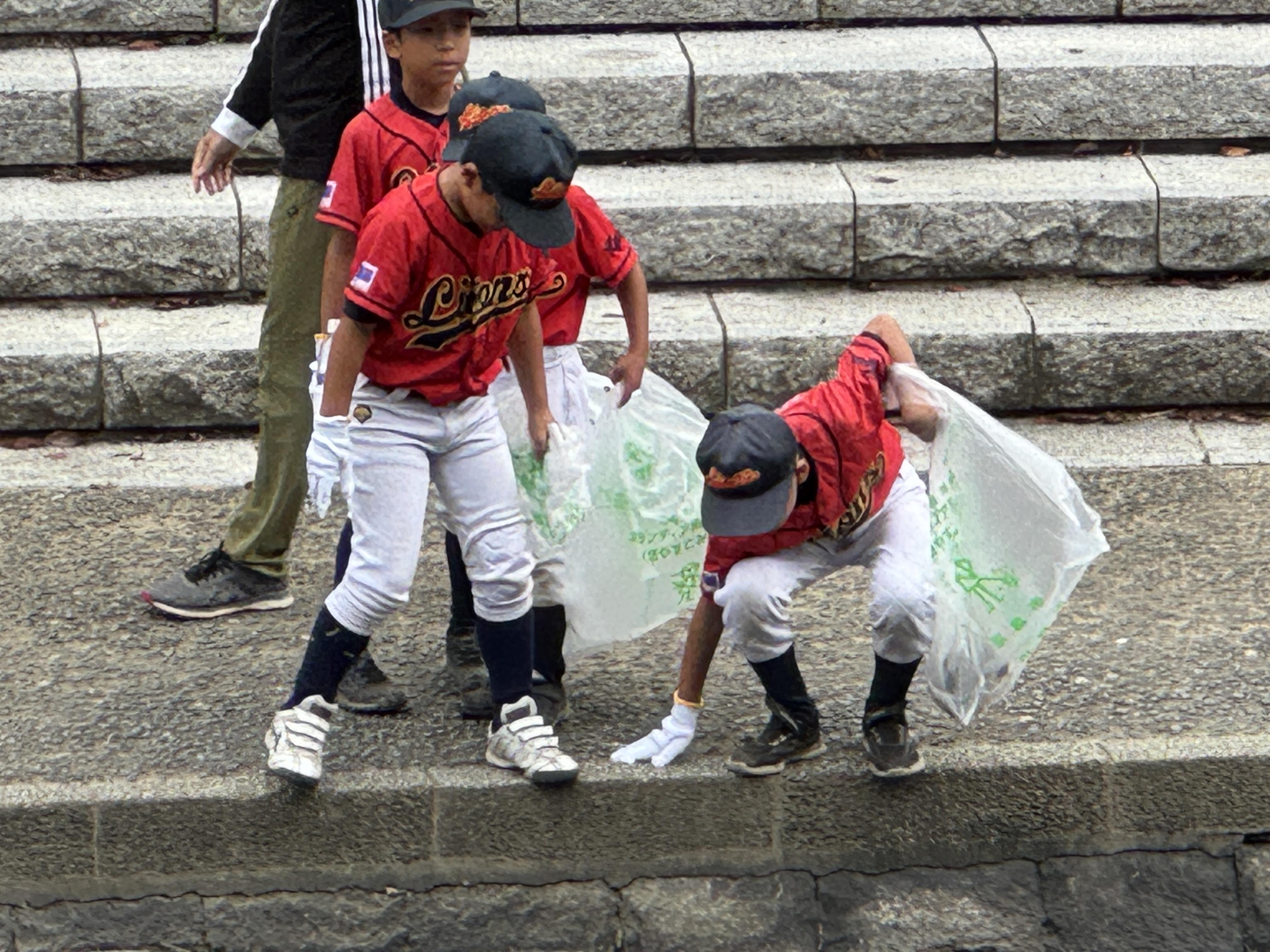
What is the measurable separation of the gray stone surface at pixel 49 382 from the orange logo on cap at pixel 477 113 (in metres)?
2.45

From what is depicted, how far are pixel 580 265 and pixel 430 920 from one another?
152 cm

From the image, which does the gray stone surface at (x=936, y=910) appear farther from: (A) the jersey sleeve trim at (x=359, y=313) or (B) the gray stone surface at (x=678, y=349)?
(B) the gray stone surface at (x=678, y=349)

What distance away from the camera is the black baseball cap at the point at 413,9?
399 centimetres

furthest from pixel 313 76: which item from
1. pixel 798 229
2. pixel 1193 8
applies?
pixel 1193 8

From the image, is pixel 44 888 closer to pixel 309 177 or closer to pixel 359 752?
pixel 359 752

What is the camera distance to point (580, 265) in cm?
430

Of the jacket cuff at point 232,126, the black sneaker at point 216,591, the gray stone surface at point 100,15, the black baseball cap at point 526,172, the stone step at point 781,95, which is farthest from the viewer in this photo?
the gray stone surface at point 100,15

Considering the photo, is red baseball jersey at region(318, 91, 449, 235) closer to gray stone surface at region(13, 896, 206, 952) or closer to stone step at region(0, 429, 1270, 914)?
stone step at region(0, 429, 1270, 914)

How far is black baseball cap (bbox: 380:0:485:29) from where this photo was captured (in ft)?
13.1

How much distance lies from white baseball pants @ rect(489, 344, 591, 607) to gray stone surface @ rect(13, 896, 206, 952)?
103cm

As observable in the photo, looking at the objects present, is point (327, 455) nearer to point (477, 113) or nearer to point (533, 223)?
point (533, 223)

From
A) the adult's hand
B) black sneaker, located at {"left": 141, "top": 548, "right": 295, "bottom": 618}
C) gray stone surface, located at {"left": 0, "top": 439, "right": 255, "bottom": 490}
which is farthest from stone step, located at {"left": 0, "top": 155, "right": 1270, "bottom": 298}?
black sneaker, located at {"left": 141, "top": 548, "right": 295, "bottom": 618}

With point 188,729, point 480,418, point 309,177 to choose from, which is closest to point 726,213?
point 309,177

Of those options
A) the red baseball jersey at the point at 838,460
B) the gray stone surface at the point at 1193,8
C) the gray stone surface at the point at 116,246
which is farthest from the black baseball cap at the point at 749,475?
the gray stone surface at the point at 1193,8
